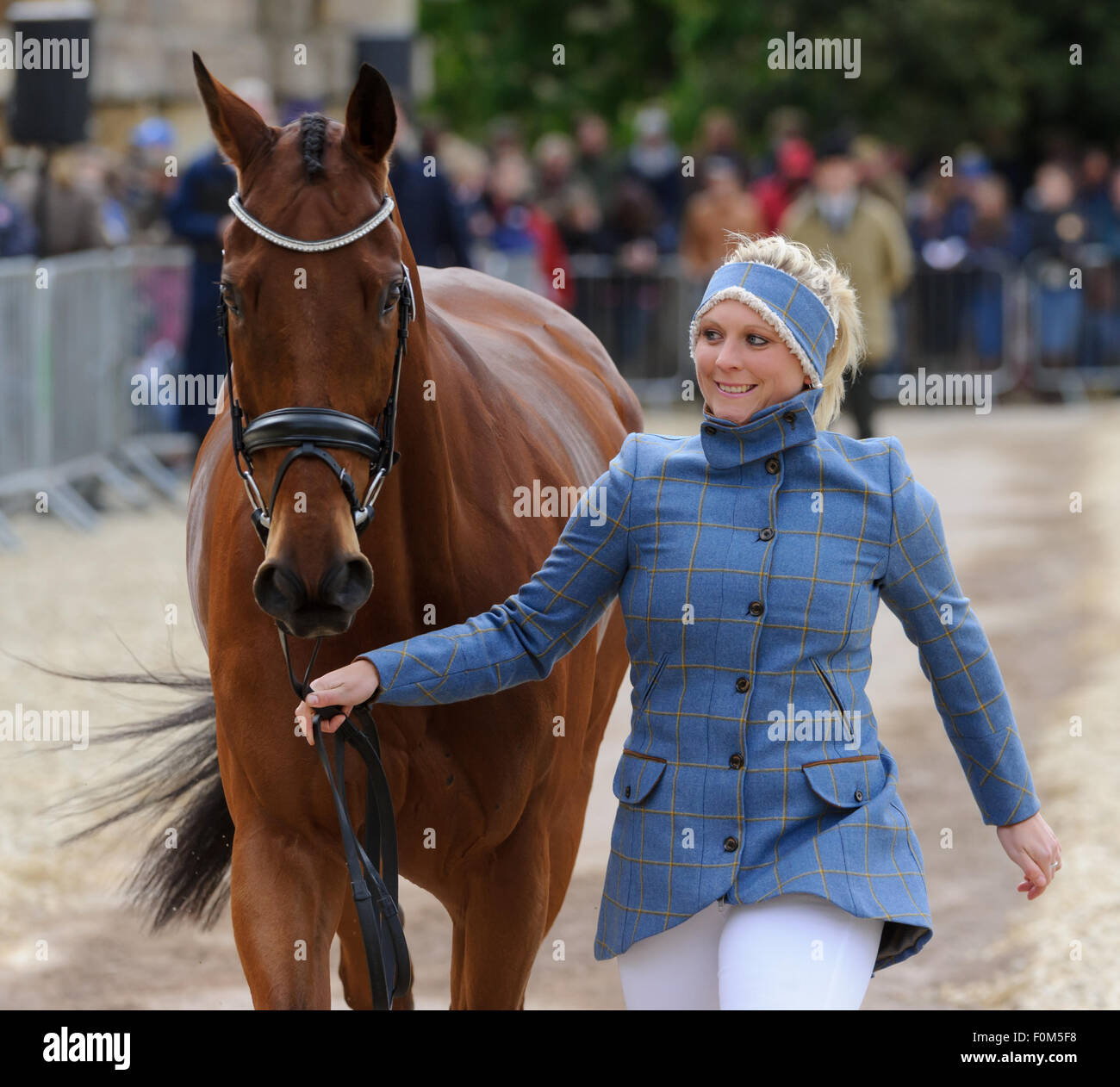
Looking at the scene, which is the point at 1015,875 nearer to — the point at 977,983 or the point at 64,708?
Answer: the point at 977,983

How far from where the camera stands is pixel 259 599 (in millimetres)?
3047

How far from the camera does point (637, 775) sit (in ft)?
10.8

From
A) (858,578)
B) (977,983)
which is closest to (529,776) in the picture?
(858,578)

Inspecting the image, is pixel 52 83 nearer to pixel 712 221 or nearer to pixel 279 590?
pixel 712 221

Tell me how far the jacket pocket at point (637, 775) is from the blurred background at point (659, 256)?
2199mm

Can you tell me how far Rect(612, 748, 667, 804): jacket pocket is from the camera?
3.27m

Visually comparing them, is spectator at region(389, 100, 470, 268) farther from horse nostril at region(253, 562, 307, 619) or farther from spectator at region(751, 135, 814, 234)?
horse nostril at region(253, 562, 307, 619)

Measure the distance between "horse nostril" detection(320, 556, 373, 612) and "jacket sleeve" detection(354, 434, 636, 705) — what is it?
281mm

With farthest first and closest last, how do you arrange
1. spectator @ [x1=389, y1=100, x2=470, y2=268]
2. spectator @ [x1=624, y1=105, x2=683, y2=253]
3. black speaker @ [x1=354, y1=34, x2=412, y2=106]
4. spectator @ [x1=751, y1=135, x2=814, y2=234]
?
spectator @ [x1=624, y1=105, x2=683, y2=253] < spectator @ [x1=751, y1=135, x2=814, y2=234] < black speaker @ [x1=354, y1=34, x2=412, y2=106] < spectator @ [x1=389, y1=100, x2=470, y2=268]

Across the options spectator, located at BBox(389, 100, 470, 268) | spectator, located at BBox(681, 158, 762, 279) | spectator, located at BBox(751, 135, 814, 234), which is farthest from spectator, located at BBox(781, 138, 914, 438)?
spectator, located at BBox(389, 100, 470, 268)

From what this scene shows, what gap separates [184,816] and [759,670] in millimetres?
2209

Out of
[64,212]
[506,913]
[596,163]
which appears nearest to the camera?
[506,913]

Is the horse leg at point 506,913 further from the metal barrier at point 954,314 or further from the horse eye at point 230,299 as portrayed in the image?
the metal barrier at point 954,314

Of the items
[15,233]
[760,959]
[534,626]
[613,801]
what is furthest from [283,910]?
[15,233]
